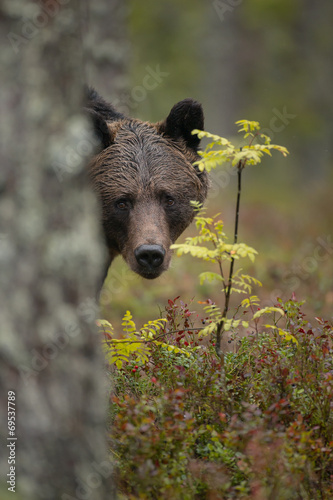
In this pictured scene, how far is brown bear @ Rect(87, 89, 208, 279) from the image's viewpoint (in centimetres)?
497

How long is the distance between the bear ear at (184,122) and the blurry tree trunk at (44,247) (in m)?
2.76

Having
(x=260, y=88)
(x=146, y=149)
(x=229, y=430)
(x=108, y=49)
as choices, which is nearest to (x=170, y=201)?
(x=146, y=149)

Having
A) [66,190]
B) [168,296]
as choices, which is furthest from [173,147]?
[168,296]

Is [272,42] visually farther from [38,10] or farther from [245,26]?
[38,10]

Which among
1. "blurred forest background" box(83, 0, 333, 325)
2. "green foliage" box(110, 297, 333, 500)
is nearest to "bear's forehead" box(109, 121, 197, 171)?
"green foliage" box(110, 297, 333, 500)

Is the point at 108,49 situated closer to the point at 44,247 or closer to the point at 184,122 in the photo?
the point at 184,122

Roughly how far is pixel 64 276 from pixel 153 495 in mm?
1253

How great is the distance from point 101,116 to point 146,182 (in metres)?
0.72

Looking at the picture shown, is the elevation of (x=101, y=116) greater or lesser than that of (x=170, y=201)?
greater

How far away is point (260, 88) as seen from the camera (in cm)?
2883

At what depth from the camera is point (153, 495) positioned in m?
2.96

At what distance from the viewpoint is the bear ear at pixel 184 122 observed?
17.7 ft

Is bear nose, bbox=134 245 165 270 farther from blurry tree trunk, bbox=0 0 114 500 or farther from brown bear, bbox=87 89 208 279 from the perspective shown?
blurry tree trunk, bbox=0 0 114 500

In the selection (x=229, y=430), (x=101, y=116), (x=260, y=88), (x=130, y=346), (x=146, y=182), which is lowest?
(x=229, y=430)
